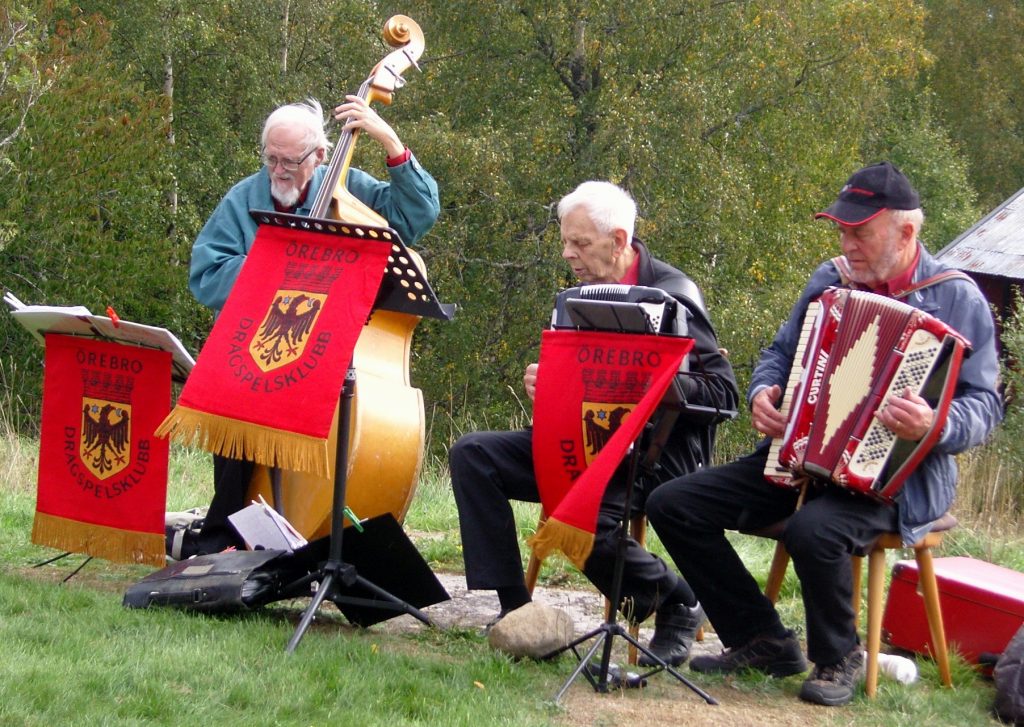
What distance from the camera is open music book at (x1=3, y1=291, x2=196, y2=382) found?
15.1 ft

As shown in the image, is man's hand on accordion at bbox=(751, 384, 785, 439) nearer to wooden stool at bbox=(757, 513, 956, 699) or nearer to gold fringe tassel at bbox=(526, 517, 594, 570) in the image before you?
wooden stool at bbox=(757, 513, 956, 699)

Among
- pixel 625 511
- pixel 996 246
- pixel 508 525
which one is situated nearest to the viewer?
pixel 625 511

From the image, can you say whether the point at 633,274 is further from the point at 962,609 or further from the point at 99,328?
the point at 99,328

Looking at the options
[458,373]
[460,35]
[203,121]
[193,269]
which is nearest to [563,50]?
[460,35]

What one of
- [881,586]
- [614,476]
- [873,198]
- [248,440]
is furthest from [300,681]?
[873,198]

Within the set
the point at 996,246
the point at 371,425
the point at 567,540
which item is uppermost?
the point at 996,246

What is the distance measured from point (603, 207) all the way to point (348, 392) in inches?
45.4

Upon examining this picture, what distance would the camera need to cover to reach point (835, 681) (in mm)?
4035

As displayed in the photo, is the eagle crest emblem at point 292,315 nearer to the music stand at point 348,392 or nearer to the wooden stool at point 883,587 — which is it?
the music stand at point 348,392

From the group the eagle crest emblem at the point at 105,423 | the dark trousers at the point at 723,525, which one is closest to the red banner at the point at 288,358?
the eagle crest emblem at the point at 105,423

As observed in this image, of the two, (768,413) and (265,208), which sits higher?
(265,208)

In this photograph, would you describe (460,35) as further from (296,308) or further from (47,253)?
(296,308)

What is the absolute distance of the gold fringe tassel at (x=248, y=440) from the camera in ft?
13.0

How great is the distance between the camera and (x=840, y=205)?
4.21 meters
